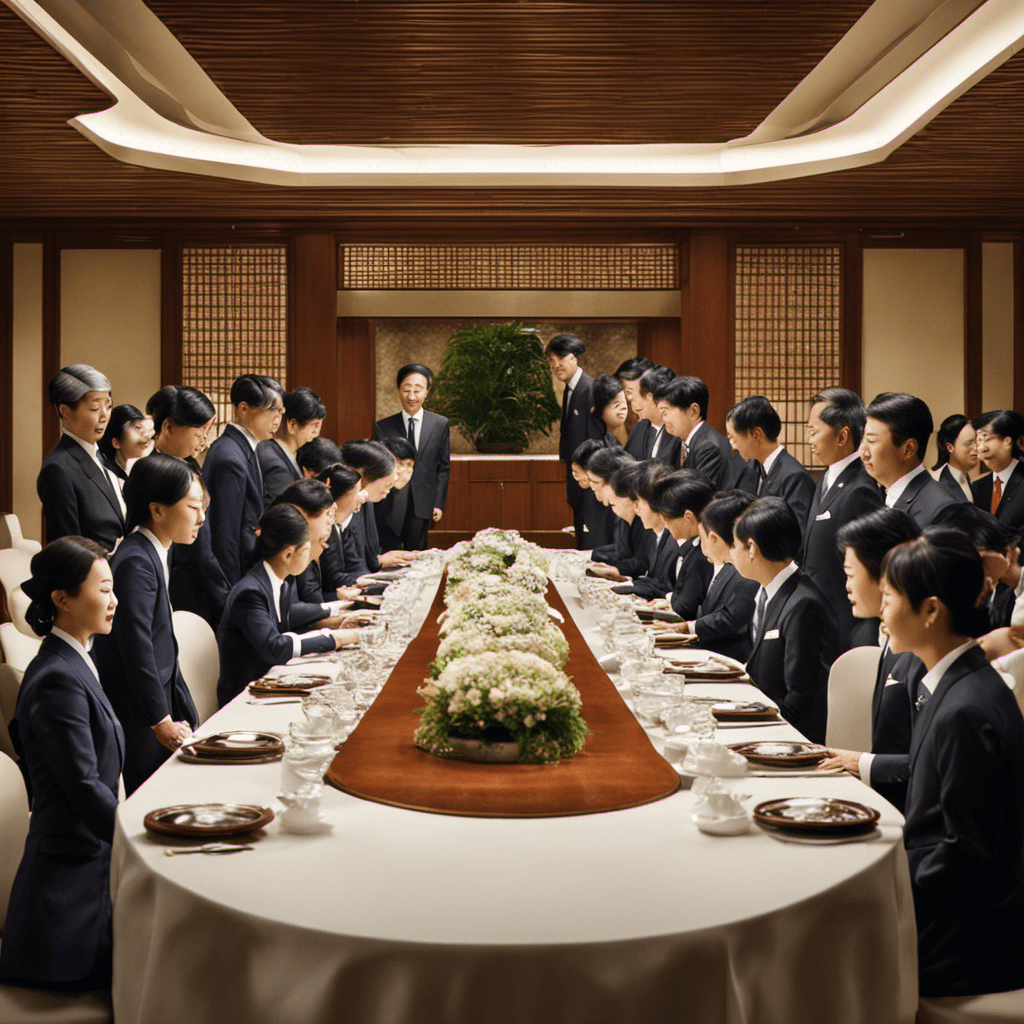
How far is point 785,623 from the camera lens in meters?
3.16

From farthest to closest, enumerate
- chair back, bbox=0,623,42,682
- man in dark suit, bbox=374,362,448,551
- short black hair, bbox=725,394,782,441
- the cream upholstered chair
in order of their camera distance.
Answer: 1. man in dark suit, bbox=374,362,448,551
2. short black hair, bbox=725,394,782,441
3. chair back, bbox=0,623,42,682
4. the cream upholstered chair

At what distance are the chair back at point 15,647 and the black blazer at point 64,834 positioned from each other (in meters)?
Result: 0.88

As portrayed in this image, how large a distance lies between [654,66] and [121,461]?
2.90 meters

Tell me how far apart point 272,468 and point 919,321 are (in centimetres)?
494

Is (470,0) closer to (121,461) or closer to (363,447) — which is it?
(363,447)

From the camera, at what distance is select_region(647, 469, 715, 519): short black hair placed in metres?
4.34

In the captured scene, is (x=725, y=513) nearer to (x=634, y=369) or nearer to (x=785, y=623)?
(x=785, y=623)

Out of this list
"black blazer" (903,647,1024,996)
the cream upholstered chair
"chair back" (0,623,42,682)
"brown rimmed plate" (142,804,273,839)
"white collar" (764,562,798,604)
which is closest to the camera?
"brown rimmed plate" (142,804,273,839)

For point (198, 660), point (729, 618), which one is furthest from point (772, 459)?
point (198, 660)

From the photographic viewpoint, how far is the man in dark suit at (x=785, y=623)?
3084mm

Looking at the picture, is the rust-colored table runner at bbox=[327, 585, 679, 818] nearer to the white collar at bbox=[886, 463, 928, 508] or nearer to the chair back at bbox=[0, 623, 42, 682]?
the chair back at bbox=[0, 623, 42, 682]

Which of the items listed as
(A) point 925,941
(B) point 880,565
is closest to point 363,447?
(B) point 880,565

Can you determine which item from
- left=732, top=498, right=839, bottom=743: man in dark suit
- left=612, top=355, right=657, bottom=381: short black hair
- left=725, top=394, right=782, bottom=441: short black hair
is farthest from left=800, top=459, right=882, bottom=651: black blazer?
left=612, top=355, right=657, bottom=381: short black hair

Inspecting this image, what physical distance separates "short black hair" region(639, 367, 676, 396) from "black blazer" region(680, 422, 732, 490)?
2.27 feet
